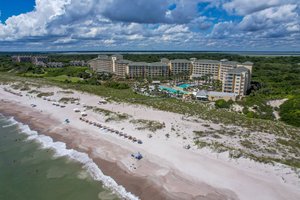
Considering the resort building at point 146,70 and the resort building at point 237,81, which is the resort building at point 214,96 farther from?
the resort building at point 146,70

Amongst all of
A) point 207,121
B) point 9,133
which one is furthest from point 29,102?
point 207,121

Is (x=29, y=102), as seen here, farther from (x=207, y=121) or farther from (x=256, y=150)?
(x=256, y=150)

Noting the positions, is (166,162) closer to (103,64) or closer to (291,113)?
(291,113)

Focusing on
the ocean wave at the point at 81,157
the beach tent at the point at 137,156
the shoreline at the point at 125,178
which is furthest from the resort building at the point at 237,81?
the ocean wave at the point at 81,157

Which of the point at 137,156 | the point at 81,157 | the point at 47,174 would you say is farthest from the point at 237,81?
the point at 47,174

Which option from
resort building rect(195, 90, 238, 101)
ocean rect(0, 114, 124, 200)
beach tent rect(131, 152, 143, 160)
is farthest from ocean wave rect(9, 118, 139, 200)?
resort building rect(195, 90, 238, 101)
